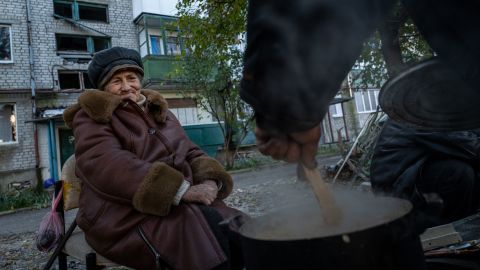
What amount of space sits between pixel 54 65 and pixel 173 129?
1430 cm

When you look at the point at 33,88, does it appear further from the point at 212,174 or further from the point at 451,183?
the point at 451,183

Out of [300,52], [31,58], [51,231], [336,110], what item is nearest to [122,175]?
[51,231]

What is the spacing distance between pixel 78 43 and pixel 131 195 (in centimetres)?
1611

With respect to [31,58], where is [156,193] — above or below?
below

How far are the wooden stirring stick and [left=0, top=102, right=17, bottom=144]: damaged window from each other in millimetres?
15050

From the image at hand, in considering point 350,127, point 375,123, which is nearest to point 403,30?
point 375,123

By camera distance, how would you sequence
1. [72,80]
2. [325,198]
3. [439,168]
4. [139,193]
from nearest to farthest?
[325,198] → [139,193] → [439,168] → [72,80]

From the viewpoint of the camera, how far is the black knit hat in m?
2.61

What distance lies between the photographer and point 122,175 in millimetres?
2100

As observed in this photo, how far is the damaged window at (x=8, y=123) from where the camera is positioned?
13594 millimetres

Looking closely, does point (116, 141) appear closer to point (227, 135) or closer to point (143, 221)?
point (143, 221)

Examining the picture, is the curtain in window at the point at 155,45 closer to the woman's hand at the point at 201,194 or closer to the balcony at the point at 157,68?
the balcony at the point at 157,68

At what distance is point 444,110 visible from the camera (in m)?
1.70

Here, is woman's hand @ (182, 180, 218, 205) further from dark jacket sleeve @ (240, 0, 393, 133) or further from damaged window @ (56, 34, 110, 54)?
damaged window @ (56, 34, 110, 54)
